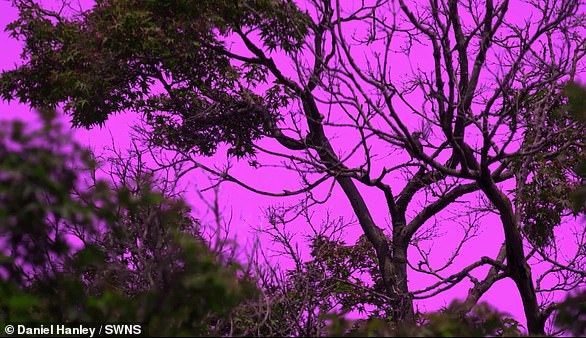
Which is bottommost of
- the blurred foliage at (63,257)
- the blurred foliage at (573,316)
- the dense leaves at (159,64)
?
the blurred foliage at (573,316)

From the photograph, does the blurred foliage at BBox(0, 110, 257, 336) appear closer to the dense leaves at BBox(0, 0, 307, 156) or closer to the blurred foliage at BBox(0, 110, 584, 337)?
the blurred foliage at BBox(0, 110, 584, 337)

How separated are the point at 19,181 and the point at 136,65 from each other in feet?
26.4

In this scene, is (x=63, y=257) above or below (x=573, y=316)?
above

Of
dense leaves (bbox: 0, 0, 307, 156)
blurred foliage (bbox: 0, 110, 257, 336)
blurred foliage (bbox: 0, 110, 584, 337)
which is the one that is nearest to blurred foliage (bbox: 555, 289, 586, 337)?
blurred foliage (bbox: 0, 110, 584, 337)

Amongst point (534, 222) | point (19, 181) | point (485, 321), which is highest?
point (534, 222)

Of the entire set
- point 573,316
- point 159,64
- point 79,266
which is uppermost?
point 159,64

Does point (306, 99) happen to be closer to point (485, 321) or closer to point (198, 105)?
point (198, 105)

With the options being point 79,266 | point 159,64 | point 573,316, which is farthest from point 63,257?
point 159,64

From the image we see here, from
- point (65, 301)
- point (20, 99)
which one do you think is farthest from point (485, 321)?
point (20, 99)

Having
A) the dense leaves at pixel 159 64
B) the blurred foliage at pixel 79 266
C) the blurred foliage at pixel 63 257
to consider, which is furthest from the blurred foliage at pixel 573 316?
the dense leaves at pixel 159 64

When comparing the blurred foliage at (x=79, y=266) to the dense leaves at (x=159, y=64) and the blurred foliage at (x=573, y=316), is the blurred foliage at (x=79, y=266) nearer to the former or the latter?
the blurred foliage at (x=573, y=316)

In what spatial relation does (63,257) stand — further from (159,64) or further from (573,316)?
(159,64)

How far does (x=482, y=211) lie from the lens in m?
14.3

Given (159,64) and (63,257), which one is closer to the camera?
(63,257)
